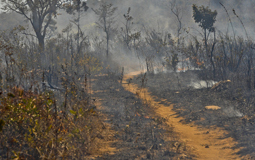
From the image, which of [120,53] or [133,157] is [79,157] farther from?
[120,53]

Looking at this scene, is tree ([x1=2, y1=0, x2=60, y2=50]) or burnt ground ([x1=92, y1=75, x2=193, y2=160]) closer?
burnt ground ([x1=92, y1=75, x2=193, y2=160])

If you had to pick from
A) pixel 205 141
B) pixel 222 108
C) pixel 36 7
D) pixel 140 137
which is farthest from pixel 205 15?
pixel 36 7

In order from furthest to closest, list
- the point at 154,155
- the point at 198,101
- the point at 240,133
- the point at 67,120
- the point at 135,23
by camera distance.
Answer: the point at 135,23
the point at 198,101
the point at 240,133
the point at 154,155
the point at 67,120

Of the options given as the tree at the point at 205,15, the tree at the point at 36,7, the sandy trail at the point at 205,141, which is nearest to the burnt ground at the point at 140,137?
the sandy trail at the point at 205,141

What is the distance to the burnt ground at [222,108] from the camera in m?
5.75

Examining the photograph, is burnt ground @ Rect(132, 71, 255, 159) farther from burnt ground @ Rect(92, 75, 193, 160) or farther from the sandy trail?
burnt ground @ Rect(92, 75, 193, 160)

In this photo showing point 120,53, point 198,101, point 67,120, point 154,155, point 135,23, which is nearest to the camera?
point 67,120

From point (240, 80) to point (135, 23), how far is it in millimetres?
45355

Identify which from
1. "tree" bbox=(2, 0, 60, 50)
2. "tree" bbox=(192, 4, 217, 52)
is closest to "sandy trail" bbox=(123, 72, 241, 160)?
"tree" bbox=(192, 4, 217, 52)

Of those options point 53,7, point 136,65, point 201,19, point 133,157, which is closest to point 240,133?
point 133,157

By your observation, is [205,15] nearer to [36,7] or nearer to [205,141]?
[205,141]

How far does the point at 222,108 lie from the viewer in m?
8.15

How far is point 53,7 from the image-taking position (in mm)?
18938

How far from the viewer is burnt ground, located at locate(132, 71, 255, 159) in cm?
575
